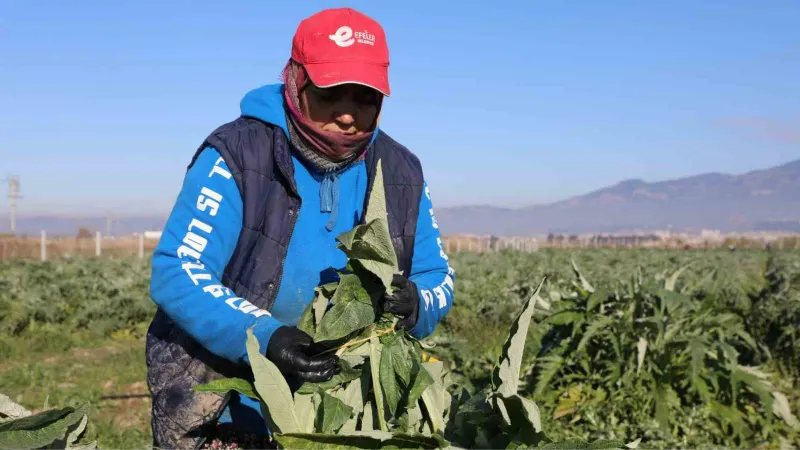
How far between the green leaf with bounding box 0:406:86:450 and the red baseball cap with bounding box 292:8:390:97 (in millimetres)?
1034

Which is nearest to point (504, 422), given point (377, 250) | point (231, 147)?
point (377, 250)

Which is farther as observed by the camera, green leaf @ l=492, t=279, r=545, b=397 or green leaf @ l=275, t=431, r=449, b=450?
green leaf @ l=492, t=279, r=545, b=397

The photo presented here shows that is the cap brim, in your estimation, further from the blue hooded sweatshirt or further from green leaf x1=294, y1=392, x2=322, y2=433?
green leaf x1=294, y1=392, x2=322, y2=433

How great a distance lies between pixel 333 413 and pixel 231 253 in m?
0.71

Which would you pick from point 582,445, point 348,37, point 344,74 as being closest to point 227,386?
point 582,445

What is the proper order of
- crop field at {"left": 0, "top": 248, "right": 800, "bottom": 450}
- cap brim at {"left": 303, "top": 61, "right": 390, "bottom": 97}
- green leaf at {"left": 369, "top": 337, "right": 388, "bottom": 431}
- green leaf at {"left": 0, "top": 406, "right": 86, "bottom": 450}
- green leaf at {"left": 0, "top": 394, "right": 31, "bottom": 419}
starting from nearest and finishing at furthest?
green leaf at {"left": 0, "top": 406, "right": 86, "bottom": 450} → green leaf at {"left": 0, "top": 394, "right": 31, "bottom": 419} → green leaf at {"left": 369, "top": 337, "right": 388, "bottom": 431} → cap brim at {"left": 303, "top": 61, "right": 390, "bottom": 97} → crop field at {"left": 0, "top": 248, "right": 800, "bottom": 450}

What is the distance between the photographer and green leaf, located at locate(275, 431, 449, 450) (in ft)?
5.16

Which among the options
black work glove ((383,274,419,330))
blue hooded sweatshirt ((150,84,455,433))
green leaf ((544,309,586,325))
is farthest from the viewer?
green leaf ((544,309,586,325))

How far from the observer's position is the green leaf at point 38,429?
1.51 meters

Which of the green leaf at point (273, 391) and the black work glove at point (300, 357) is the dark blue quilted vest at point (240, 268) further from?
the green leaf at point (273, 391)

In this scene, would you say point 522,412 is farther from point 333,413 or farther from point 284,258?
point 284,258

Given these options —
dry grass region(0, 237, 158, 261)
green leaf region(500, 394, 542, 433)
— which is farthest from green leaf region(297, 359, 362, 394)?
dry grass region(0, 237, 158, 261)

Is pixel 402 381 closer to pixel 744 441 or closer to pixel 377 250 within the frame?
pixel 377 250

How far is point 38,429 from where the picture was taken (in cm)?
158
